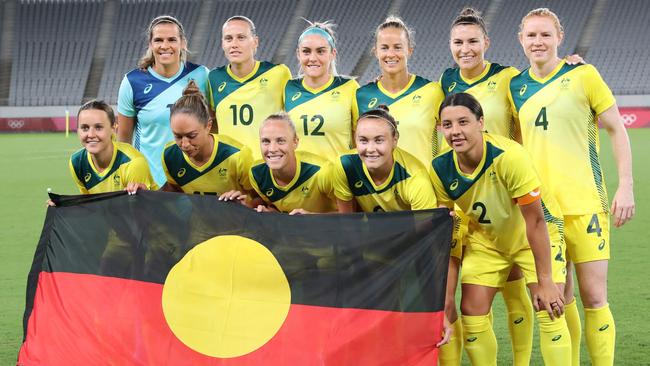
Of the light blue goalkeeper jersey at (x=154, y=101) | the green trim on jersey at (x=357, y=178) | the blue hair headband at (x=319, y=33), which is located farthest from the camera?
the light blue goalkeeper jersey at (x=154, y=101)

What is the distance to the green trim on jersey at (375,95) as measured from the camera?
459cm

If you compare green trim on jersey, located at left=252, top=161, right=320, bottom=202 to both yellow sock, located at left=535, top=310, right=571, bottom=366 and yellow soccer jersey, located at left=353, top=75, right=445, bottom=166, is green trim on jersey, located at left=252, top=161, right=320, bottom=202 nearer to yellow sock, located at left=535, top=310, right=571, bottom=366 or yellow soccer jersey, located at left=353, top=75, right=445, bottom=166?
yellow soccer jersey, located at left=353, top=75, right=445, bottom=166

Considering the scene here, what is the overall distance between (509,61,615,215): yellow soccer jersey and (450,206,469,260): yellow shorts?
44cm

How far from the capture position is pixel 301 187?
167 inches

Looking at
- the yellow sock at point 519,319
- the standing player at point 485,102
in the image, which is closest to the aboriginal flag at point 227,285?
the standing player at point 485,102

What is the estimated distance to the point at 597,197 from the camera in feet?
13.4

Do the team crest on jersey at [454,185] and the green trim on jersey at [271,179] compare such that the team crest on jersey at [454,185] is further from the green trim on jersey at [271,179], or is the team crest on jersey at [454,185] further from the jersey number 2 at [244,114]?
the jersey number 2 at [244,114]

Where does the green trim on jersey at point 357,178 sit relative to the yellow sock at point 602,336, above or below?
above

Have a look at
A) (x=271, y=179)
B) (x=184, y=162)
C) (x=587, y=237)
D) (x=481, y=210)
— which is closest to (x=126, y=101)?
(x=184, y=162)

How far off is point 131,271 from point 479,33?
6.65 feet

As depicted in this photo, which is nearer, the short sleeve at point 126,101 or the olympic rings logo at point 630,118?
the short sleeve at point 126,101

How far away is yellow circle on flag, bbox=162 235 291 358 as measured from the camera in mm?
3846

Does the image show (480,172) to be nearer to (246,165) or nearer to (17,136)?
(246,165)

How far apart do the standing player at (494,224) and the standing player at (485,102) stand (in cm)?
16
